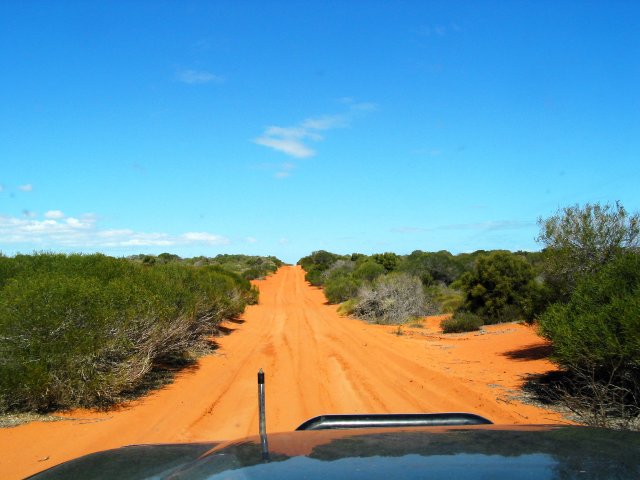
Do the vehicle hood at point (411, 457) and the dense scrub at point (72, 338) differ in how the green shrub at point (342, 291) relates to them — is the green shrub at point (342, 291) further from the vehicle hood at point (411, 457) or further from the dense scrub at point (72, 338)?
the vehicle hood at point (411, 457)

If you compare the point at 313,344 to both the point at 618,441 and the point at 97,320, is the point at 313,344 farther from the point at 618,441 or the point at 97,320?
the point at 618,441

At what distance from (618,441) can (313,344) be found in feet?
54.1

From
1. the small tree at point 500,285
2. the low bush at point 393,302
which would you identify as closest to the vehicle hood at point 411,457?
the small tree at point 500,285

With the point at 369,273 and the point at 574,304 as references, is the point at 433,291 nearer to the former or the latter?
the point at 369,273

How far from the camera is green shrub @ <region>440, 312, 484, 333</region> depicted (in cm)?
2238

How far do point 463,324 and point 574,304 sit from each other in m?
11.3

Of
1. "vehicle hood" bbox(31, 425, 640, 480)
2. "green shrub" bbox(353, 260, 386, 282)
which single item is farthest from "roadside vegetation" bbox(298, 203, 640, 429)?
"green shrub" bbox(353, 260, 386, 282)

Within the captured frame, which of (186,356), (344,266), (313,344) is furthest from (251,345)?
(344,266)

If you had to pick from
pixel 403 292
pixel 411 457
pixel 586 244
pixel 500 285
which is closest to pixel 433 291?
pixel 403 292

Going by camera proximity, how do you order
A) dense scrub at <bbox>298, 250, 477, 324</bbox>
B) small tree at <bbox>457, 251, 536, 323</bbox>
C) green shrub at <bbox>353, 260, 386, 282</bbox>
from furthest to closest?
green shrub at <bbox>353, 260, 386, 282</bbox> → dense scrub at <bbox>298, 250, 477, 324</bbox> → small tree at <bbox>457, 251, 536, 323</bbox>

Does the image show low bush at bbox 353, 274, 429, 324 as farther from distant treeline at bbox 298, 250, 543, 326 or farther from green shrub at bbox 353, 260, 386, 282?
green shrub at bbox 353, 260, 386, 282

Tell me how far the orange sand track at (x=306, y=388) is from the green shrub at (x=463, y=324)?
23.8 inches

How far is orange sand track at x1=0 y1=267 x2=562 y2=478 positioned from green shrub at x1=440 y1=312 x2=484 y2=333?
0.61 metres

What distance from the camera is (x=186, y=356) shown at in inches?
626
